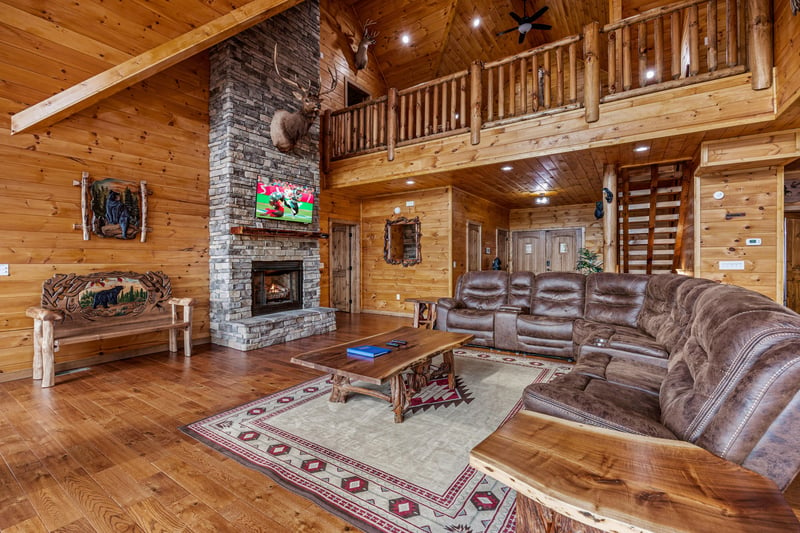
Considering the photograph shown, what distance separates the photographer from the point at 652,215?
550 cm

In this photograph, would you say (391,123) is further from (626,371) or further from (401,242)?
(626,371)

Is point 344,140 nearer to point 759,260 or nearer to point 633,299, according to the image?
point 633,299

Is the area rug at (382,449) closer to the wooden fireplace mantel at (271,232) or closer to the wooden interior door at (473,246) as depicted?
the wooden fireplace mantel at (271,232)

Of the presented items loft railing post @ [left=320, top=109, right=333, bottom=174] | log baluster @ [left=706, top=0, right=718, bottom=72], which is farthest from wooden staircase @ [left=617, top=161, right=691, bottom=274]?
loft railing post @ [left=320, top=109, right=333, bottom=174]

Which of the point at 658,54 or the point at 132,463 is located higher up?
the point at 658,54

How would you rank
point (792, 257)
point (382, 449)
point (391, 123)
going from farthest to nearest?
1. point (792, 257)
2. point (391, 123)
3. point (382, 449)

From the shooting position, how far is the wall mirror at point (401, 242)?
732 cm

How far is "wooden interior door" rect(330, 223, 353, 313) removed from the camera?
25.2 feet

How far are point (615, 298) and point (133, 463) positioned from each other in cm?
435

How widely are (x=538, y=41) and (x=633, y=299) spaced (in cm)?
717

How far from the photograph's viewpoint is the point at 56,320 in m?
3.36

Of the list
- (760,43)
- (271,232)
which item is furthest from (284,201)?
(760,43)

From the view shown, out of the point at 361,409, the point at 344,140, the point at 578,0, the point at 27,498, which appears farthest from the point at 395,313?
the point at 578,0

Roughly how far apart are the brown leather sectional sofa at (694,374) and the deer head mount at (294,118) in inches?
181
